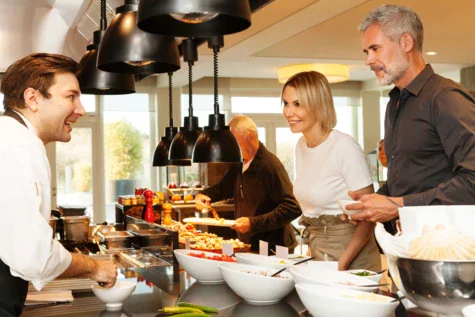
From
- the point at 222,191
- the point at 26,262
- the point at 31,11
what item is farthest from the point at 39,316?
the point at 222,191

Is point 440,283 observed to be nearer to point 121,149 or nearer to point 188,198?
point 188,198

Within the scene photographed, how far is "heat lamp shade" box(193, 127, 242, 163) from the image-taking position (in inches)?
139

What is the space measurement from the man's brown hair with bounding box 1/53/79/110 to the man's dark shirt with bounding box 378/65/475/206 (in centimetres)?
139

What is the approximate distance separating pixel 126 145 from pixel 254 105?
106 inches

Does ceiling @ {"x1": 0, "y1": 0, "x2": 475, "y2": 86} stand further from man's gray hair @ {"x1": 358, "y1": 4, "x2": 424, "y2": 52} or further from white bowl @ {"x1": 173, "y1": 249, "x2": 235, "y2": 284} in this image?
man's gray hair @ {"x1": 358, "y1": 4, "x2": 424, "y2": 52}

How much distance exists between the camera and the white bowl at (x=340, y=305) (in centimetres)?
174

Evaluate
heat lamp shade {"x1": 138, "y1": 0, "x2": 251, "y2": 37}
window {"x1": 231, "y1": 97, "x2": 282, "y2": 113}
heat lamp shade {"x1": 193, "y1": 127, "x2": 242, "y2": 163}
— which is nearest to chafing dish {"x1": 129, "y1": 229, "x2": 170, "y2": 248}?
heat lamp shade {"x1": 193, "y1": 127, "x2": 242, "y2": 163}

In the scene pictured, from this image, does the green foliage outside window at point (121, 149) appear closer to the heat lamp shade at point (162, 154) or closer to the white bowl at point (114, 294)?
the heat lamp shade at point (162, 154)

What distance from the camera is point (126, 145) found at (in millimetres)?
11289

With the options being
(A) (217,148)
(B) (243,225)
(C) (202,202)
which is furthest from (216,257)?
(C) (202,202)

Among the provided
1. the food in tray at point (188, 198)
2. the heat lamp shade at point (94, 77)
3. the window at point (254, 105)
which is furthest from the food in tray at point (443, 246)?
the window at point (254, 105)

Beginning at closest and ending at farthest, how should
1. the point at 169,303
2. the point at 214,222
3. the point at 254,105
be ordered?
the point at 169,303 → the point at 214,222 → the point at 254,105

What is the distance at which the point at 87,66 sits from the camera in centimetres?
299

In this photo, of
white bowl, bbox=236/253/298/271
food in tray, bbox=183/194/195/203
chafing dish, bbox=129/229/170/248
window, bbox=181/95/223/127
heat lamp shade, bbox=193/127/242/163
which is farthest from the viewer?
window, bbox=181/95/223/127
